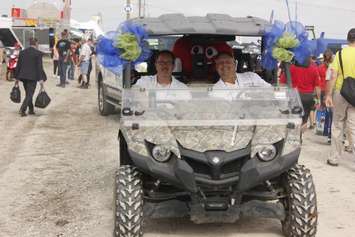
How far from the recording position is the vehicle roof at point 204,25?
18.9ft

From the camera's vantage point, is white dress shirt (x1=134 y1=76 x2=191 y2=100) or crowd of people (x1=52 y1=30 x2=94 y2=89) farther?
crowd of people (x1=52 y1=30 x2=94 y2=89)

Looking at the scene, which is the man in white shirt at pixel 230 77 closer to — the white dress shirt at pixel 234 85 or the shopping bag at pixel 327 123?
the white dress shirt at pixel 234 85

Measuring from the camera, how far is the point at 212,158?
498 centimetres

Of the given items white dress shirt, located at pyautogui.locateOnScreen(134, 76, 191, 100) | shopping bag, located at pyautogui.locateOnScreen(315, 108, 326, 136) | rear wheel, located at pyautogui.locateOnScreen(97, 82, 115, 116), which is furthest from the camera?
rear wheel, located at pyautogui.locateOnScreen(97, 82, 115, 116)

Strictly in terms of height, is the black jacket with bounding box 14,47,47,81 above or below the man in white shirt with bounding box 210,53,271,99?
below

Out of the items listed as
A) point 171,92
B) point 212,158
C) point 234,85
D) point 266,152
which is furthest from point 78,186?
point 266,152

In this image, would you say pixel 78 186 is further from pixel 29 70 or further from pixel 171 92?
pixel 29 70

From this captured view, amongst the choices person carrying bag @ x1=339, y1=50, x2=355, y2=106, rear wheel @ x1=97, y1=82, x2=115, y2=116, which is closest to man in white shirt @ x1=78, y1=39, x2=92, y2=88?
rear wheel @ x1=97, y1=82, x2=115, y2=116

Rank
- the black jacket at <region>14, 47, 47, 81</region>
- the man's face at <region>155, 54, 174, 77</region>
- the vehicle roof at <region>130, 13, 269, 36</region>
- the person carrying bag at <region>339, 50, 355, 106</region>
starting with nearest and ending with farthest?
the vehicle roof at <region>130, 13, 269, 36</region> < the man's face at <region>155, 54, 174, 77</region> < the person carrying bag at <region>339, 50, 355, 106</region> < the black jacket at <region>14, 47, 47, 81</region>

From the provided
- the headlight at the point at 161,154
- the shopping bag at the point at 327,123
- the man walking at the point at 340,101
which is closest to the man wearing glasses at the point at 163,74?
the headlight at the point at 161,154

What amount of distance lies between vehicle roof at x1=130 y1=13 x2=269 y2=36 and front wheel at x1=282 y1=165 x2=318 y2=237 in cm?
145

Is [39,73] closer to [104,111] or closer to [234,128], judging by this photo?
[104,111]

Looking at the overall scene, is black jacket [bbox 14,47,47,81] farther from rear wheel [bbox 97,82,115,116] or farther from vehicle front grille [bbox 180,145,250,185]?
vehicle front grille [bbox 180,145,250,185]

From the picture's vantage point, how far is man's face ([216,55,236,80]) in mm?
6254
